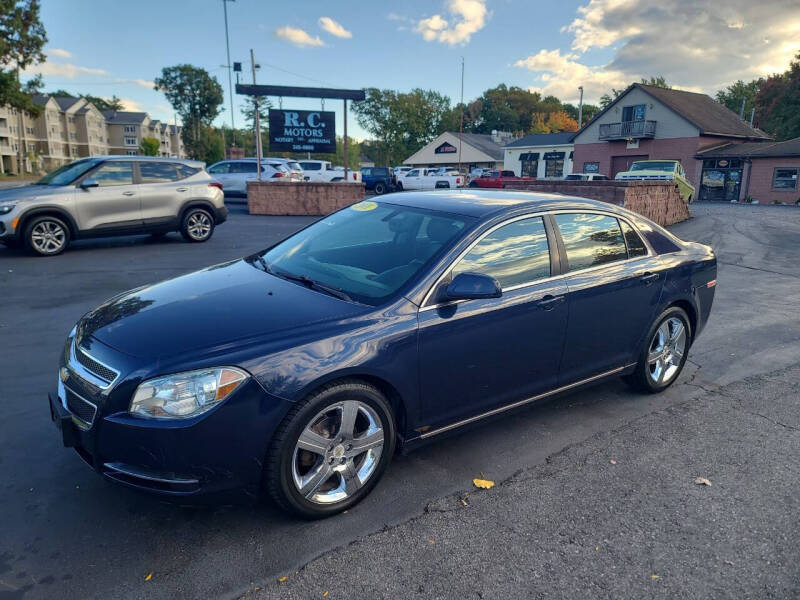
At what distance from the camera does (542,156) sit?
183ft

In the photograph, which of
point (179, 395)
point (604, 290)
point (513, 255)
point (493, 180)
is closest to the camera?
point (179, 395)

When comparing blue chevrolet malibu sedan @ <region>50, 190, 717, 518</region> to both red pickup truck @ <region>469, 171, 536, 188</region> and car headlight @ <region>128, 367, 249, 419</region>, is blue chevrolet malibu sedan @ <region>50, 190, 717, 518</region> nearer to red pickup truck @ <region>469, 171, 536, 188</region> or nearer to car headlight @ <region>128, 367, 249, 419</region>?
car headlight @ <region>128, 367, 249, 419</region>

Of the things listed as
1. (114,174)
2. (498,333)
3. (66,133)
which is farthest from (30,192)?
(66,133)

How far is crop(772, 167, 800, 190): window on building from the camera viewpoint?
33975 millimetres

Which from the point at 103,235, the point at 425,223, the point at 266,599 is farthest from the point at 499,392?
the point at 103,235

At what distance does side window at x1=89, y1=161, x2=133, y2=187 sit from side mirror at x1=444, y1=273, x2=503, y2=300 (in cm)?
934

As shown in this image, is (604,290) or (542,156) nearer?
(604,290)

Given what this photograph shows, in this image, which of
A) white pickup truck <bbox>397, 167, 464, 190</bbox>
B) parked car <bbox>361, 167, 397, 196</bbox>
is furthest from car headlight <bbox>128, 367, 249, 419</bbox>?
parked car <bbox>361, 167, 397, 196</bbox>

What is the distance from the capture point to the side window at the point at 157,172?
10.8 m

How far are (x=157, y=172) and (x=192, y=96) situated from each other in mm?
82647

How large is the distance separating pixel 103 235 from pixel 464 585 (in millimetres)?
10088

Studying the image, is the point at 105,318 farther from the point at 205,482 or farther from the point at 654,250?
the point at 654,250

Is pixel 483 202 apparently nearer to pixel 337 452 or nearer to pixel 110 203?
pixel 337 452

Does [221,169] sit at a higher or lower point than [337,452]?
higher
